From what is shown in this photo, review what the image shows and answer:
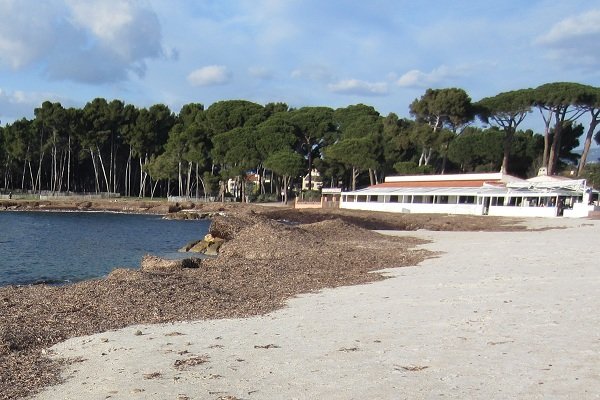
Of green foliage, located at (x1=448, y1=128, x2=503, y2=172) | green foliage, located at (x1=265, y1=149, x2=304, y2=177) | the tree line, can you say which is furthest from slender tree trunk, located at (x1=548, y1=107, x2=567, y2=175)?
green foliage, located at (x1=265, y1=149, x2=304, y2=177)

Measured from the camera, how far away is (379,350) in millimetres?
7754

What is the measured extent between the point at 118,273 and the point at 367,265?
8.18 metres

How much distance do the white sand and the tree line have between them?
6106 centimetres

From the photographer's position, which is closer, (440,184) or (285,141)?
(440,184)

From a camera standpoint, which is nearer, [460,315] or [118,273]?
[460,315]

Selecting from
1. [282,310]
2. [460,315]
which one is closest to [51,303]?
[282,310]

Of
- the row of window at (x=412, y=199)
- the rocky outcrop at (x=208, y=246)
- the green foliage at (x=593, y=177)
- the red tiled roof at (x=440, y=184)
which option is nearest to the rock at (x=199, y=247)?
the rocky outcrop at (x=208, y=246)

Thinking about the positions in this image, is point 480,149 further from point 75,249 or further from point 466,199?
point 75,249

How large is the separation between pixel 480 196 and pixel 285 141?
3370 cm

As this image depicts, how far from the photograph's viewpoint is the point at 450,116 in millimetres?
72375

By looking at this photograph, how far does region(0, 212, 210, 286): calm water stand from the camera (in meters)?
21.9

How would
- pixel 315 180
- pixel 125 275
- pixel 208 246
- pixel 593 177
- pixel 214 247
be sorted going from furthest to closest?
pixel 315 180, pixel 593 177, pixel 208 246, pixel 214 247, pixel 125 275

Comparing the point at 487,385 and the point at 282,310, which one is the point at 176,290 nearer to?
the point at 282,310

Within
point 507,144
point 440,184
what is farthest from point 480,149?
point 440,184
